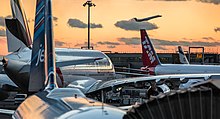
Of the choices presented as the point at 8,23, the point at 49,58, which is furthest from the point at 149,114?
the point at 8,23

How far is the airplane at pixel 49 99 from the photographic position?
211 inches

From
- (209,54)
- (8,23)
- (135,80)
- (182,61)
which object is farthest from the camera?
(209,54)

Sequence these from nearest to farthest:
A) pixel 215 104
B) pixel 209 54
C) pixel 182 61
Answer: pixel 215 104
pixel 182 61
pixel 209 54

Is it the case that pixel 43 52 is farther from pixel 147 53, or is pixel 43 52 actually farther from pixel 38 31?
pixel 147 53

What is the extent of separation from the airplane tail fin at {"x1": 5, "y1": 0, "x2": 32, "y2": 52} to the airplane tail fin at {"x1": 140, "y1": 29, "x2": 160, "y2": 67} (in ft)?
93.2

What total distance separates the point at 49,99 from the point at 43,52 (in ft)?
15.8

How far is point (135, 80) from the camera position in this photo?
78.7 ft

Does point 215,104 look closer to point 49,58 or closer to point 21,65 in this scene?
point 49,58

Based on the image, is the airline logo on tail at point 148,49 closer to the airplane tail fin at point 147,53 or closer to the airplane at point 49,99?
the airplane tail fin at point 147,53

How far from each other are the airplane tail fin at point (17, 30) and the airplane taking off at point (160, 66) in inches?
1014

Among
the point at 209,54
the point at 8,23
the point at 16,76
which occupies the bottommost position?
the point at 209,54

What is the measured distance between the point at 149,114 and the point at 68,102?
255 cm

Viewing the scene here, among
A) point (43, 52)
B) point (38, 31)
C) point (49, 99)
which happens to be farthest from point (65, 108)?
point (38, 31)

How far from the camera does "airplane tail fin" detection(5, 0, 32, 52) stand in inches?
1235
